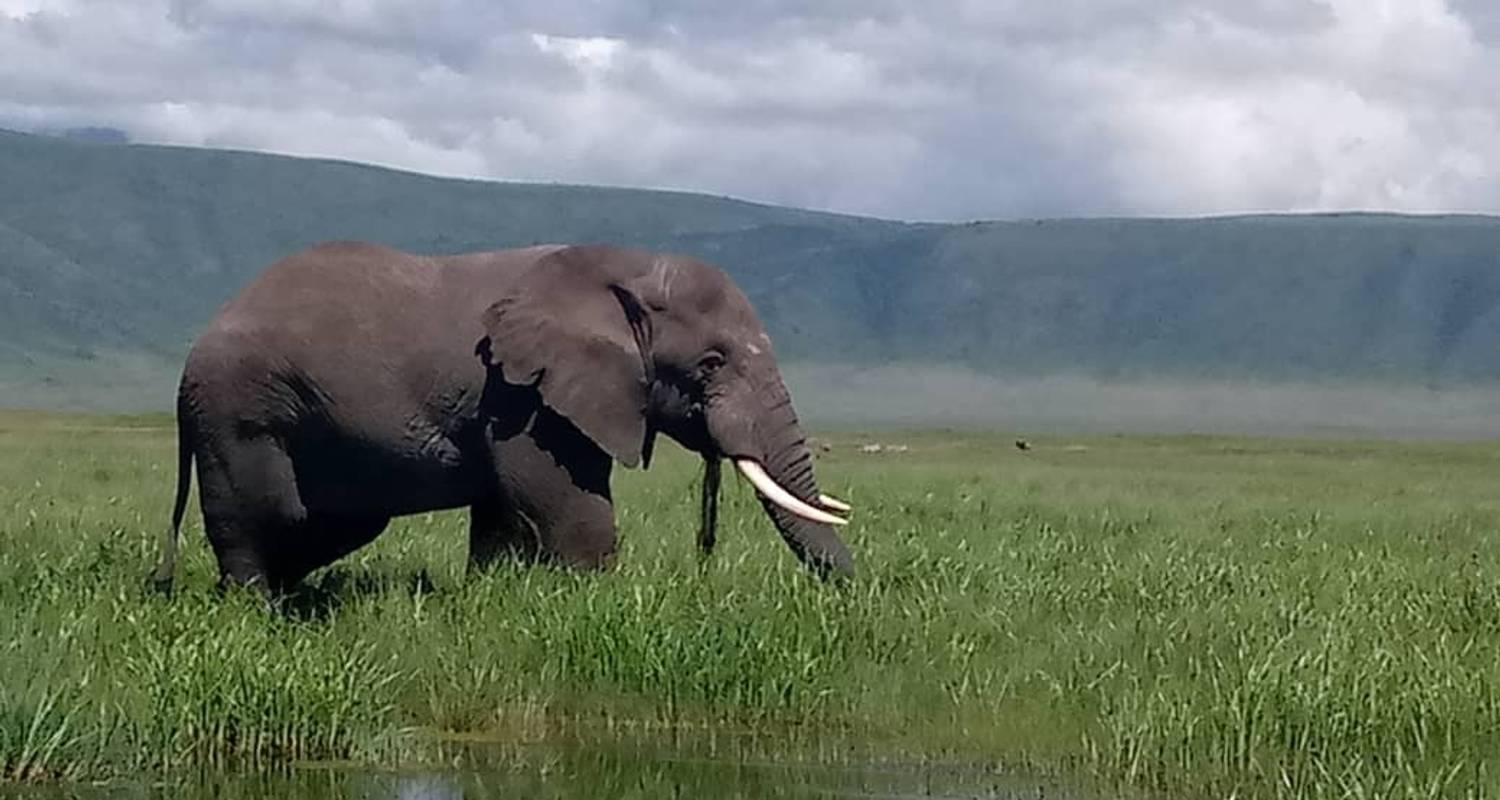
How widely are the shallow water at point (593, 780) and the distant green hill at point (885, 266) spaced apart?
458 ft

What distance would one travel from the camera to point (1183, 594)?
12438mm

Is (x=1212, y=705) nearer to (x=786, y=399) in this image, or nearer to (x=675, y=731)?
(x=675, y=731)

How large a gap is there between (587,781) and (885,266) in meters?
169

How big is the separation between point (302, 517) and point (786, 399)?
259cm

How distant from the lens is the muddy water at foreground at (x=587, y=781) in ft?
28.5

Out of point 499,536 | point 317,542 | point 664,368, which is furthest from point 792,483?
point 317,542

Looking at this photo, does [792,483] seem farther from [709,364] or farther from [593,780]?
[593,780]

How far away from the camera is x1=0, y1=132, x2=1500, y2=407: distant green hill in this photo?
15638cm

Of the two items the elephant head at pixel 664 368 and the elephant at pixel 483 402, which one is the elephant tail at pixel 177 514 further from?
the elephant head at pixel 664 368

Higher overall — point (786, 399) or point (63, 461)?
point (786, 399)

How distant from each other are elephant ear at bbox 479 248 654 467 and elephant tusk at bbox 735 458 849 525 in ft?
1.84

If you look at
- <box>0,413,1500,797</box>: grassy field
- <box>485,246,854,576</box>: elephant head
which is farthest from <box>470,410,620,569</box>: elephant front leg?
<box>0,413,1500,797</box>: grassy field

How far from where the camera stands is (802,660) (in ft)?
34.2

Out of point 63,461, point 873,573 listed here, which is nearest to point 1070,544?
point 873,573
